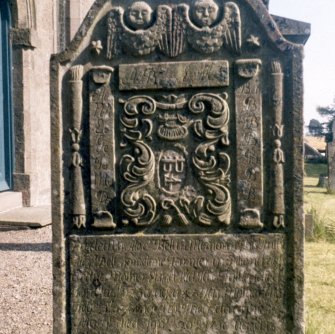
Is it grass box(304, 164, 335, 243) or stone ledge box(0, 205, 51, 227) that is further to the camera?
grass box(304, 164, 335, 243)

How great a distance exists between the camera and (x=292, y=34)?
292 cm

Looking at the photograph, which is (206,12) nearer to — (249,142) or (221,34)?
(221,34)

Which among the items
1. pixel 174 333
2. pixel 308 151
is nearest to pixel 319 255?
pixel 174 333

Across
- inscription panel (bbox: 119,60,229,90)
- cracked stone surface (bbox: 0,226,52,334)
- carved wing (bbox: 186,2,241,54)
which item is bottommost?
cracked stone surface (bbox: 0,226,52,334)

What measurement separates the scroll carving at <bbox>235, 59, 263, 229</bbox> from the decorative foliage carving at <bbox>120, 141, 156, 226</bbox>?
511mm

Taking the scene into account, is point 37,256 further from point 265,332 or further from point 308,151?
point 308,151

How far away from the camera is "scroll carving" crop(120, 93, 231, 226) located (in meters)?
2.82

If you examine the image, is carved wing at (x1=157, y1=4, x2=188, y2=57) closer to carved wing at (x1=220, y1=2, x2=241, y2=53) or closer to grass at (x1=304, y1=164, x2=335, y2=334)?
carved wing at (x1=220, y1=2, x2=241, y2=53)

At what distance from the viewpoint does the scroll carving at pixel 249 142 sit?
2.77 meters

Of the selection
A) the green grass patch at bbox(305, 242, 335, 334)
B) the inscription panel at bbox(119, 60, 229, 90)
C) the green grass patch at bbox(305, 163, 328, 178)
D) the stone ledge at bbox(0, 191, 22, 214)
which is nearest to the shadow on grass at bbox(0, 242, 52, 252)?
the stone ledge at bbox(0, 191, 22, 214)

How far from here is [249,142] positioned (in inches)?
110

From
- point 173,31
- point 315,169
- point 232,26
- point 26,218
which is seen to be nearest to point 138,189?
point 173,31

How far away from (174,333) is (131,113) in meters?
1.31

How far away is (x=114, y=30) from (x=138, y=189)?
0.94m
